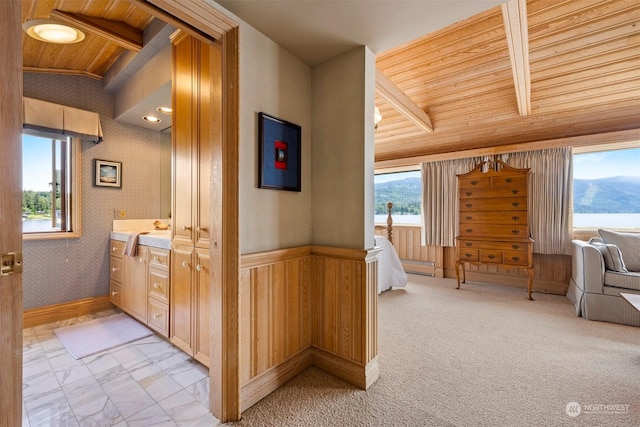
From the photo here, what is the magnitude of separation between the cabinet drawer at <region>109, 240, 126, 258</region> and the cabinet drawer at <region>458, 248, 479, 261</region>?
14.7ft

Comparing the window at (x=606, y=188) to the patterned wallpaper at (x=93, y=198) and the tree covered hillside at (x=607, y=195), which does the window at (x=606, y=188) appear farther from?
the patterned wallpaper at (x=93, y=198)

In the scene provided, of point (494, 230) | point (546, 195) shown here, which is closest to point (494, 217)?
point (494, 230)

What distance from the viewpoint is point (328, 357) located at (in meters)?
2.00

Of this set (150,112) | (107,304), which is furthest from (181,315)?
(150,112)

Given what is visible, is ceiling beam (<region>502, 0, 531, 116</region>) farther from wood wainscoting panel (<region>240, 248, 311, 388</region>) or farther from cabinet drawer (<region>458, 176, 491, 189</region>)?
wood wainscoting panel (<region>240, 248, 311, 388</region>)

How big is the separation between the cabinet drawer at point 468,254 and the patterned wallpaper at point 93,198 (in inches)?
171

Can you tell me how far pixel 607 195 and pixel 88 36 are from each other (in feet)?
21.1

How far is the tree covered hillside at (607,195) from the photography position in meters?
3.78

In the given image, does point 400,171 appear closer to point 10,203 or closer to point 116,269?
point 116,269

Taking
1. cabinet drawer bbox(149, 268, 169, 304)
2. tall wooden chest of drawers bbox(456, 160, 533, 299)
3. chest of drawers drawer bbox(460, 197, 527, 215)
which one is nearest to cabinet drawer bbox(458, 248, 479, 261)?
tall wooden chest of drawers bbox(456, 160, 533, 299)

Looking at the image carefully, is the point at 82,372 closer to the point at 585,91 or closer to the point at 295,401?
the point at 295,401

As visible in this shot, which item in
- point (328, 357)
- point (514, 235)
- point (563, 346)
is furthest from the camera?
point (514, 235)

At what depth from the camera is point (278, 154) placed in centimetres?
183

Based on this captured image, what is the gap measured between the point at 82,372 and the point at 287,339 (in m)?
1.52
